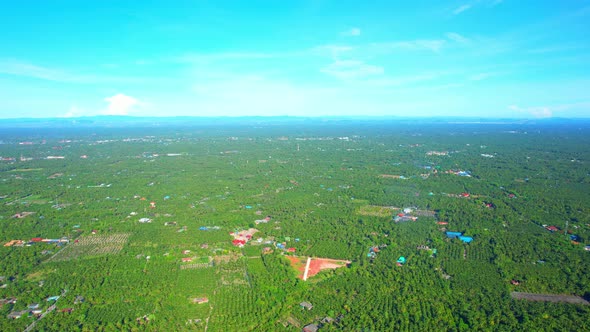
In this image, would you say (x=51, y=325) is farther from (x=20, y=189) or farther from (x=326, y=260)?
(x=20, y=189)

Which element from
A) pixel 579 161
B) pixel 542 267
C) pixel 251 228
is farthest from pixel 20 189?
pixel 579 161

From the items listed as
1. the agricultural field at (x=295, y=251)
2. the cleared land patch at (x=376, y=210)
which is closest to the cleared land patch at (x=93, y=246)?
the agricultural field at (x=295, y=251)

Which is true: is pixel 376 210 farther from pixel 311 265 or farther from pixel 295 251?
pixel 311 265

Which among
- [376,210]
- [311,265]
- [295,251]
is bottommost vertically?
[311,265]

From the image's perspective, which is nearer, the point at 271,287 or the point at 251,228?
the point at 271,287

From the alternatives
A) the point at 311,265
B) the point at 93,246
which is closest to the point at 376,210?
the point at 311,265

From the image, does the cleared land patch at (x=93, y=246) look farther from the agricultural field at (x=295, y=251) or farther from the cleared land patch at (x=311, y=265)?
the cleared land patch at (x=311, y=265)

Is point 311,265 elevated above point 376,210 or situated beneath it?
situated beneath

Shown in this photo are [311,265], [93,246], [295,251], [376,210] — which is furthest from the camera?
[376,210]

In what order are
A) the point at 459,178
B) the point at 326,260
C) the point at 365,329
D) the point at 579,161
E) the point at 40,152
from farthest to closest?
the point at 40,152
the point at 579,161
the point at 459,178
the point at 326,260
the point at 365,329
